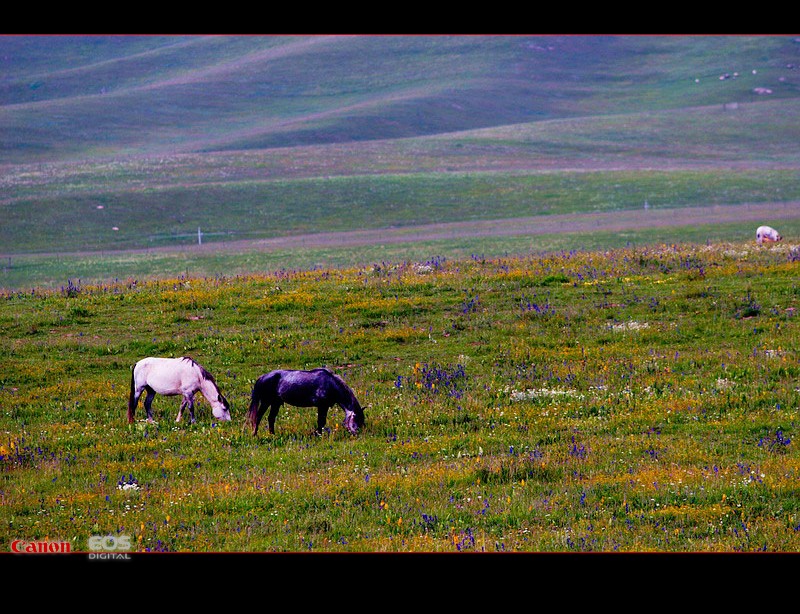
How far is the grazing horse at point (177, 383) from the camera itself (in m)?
14.5

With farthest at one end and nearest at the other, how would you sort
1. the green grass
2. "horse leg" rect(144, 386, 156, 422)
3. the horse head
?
"horse leg" rect(144, 386, 156, 422) < the horse head < the green grass

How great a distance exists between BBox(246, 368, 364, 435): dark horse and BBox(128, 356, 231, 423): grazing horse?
1004 millimetres

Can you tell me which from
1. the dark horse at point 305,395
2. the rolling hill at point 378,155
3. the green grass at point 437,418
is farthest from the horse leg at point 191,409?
the rolling hill at point 378,155

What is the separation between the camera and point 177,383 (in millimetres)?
14602

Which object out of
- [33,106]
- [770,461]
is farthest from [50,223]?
[33,106]

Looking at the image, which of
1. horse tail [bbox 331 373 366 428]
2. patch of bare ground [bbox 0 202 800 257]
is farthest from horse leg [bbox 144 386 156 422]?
patch of bare ground [bbox 0 202 800 257]

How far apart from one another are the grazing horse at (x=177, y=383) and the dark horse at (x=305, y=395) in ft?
3.29

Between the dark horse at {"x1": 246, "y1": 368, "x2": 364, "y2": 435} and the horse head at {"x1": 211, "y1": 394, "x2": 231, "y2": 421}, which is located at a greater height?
the dark horse at {"x1": 246, "y1": 368, "x2": 364, "y2": 435}

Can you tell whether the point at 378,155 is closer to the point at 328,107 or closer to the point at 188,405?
the point at 328,107

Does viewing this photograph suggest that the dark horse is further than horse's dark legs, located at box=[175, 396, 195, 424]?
No

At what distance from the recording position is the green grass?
9.89 meters

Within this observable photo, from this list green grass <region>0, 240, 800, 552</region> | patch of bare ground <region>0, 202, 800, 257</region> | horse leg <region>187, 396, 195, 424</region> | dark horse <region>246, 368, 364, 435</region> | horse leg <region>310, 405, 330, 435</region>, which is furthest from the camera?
patch of bare ground <region>0, 202, 800, 257</region>

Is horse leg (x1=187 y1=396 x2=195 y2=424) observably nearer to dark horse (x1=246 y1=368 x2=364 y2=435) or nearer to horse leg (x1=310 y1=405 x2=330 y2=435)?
dark horse (x1=246 y1=368 x2=364 y2=435)

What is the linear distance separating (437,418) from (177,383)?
14.5 feet
